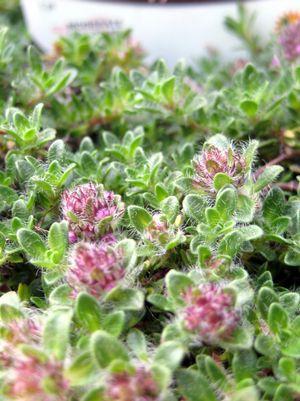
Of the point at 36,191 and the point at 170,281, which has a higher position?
the point at 36,191

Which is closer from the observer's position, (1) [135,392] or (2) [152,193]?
(1) [135,392]

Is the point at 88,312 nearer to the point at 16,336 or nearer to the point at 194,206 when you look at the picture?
the point at 16,336

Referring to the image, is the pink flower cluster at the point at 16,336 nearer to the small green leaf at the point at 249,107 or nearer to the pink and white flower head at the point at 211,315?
the pink and white flower head at the point at 211,315

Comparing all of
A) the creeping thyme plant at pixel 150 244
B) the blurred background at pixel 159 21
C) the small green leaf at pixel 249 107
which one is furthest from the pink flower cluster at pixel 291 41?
the small green leaf at pixel 249 107

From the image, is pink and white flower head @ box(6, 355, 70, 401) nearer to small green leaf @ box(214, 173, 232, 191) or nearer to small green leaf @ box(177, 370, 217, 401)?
small green leaf @ box(177, 370, 217, 401)

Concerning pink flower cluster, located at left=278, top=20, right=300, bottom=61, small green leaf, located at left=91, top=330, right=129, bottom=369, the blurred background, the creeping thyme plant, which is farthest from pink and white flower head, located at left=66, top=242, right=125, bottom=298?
the blurred background

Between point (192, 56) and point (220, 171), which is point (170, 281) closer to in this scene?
point (220, 171)

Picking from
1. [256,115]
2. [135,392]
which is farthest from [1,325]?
[256,115]

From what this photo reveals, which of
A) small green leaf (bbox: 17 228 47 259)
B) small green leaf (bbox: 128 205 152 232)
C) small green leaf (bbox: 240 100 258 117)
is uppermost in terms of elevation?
small green leaf (bbox: 240 100 258 117)
